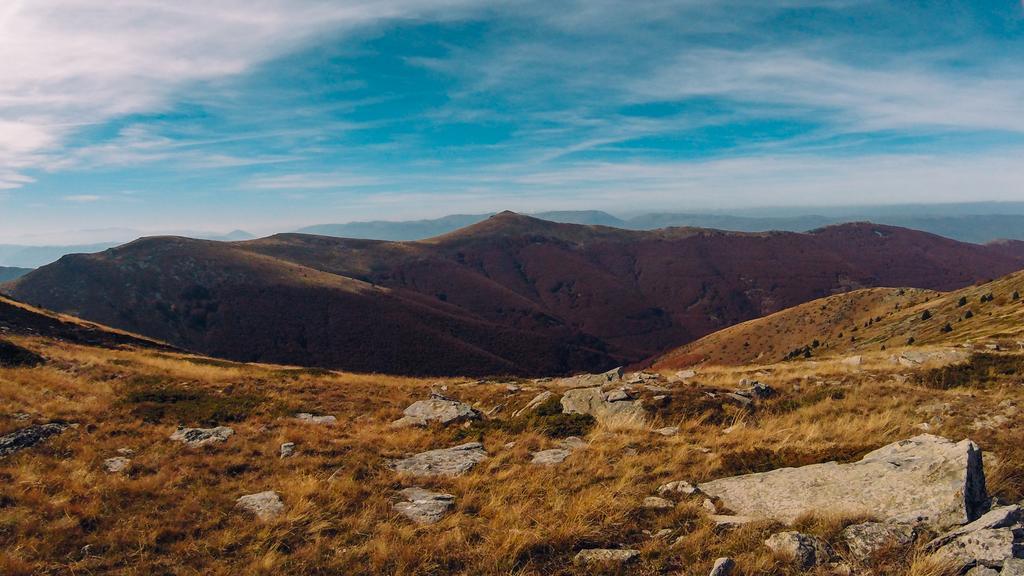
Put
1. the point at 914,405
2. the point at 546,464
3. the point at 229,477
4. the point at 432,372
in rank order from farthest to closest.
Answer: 1. the point at 432,372
2. the point at 914,405
3. the point at 546,464
4. the point at 229,477

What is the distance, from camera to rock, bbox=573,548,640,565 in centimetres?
684

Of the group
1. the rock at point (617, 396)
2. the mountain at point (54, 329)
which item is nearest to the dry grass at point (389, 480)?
the rock at point (617, 396)

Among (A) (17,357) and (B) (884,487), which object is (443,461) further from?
(A) (17,357)

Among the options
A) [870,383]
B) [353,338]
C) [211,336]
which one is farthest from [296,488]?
[211,336]

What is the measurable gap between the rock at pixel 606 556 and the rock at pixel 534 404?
36.4 ft

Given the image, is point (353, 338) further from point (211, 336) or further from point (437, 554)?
point (437, 554)

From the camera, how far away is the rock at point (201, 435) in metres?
13.5

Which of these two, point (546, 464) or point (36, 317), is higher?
point (36, 317)

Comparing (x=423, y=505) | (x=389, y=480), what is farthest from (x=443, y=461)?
(x=423, y=505)

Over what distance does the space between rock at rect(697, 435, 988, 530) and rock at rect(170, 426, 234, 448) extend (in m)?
13.6

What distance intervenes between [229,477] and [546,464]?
774 centimetres

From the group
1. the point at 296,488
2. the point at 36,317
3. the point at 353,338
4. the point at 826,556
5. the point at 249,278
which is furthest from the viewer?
the point at 249,278

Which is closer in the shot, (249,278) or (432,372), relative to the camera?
(432,372)

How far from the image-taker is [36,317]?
136 ft
